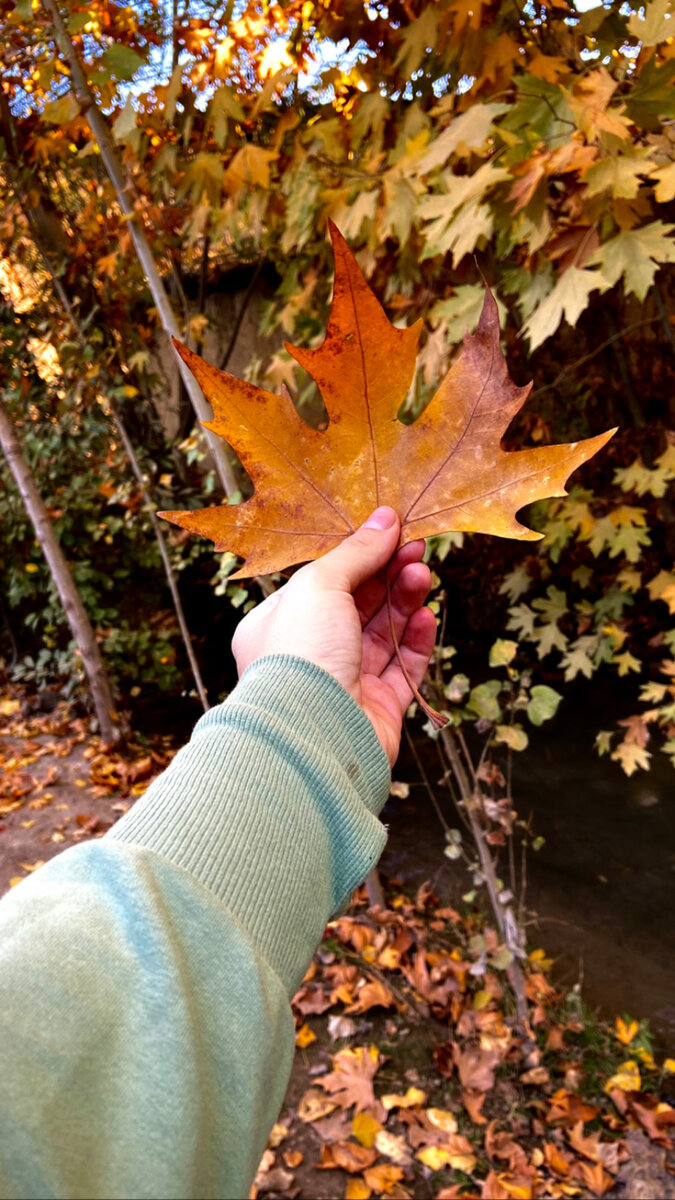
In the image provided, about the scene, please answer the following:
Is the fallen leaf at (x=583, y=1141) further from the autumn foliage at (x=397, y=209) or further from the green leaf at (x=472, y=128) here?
the green leaf at (x=472, y=128)

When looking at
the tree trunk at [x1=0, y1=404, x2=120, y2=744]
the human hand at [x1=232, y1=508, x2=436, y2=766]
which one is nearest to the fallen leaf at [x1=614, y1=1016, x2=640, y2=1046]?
the human hand at [x1=232, y1=508, x2=436, y2=766]

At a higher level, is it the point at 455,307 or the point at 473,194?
the point at 473,194

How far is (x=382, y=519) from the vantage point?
1.01m

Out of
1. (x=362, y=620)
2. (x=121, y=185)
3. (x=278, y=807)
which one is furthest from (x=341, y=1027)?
(x=121, y=185)

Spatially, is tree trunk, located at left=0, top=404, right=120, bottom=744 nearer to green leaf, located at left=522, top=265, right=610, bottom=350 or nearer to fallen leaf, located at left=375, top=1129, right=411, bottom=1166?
fallen leaf, located at left=375, top=1129, right=411, bottom=1166

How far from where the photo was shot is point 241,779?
82 centimetres

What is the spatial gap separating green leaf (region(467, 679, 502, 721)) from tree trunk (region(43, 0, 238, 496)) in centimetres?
110

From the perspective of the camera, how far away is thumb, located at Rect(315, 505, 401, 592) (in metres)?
1.00

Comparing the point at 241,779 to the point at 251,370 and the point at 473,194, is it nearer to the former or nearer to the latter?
the point at 473,194

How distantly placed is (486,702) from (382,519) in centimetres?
139

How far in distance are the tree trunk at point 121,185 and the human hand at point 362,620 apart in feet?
4.18

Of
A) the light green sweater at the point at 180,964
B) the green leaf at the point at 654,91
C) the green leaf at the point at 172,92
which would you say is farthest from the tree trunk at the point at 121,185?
the light green sweater at the point at 180,964

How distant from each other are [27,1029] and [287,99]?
11.4ft

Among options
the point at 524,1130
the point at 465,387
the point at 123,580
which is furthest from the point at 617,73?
the point at 123,580
